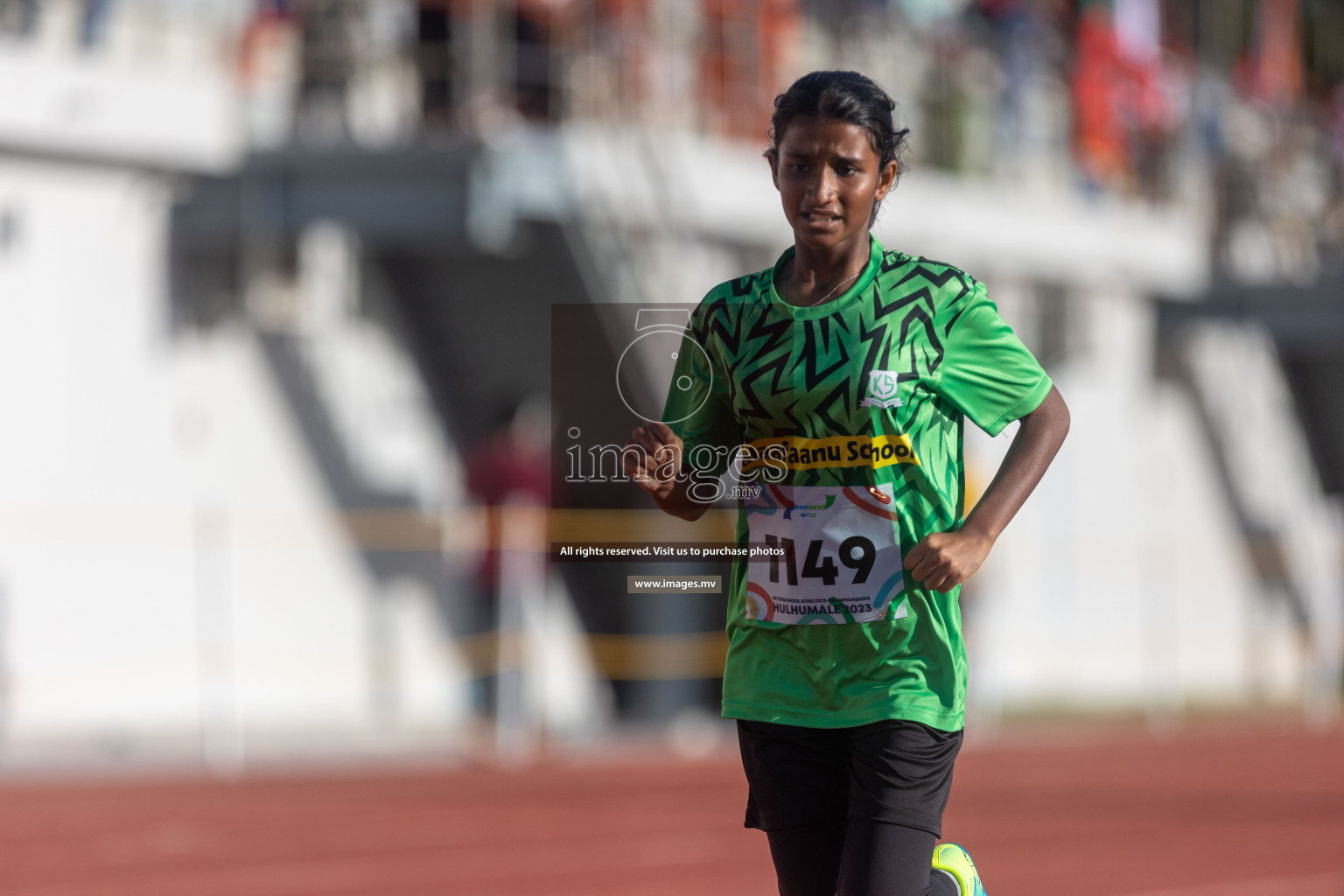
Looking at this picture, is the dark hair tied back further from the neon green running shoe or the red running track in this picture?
the red running track

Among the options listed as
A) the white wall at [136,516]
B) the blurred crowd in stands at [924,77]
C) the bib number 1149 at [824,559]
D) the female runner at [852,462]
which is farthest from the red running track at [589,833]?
the bib number 1149 at [824,559]

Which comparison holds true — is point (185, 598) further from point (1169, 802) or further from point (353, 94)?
point (1169, 802)

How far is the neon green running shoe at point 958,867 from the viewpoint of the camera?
3.74m

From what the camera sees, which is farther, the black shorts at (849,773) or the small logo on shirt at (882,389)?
the black shorts at (849,773)

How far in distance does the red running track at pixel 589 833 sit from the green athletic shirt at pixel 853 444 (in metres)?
4.97

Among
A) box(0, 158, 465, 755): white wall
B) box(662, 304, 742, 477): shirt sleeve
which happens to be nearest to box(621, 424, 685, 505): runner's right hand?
box(662, 304, 742, 477): shirt sleeve

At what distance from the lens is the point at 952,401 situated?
11.4 feet

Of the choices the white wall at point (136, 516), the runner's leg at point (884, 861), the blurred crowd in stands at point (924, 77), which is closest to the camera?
the runner's leg at point (884, 861)

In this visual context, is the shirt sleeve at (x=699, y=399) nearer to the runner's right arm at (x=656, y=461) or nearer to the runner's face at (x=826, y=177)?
the runner's right arm at (x=656, y=461)

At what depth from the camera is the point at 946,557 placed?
10.8ft

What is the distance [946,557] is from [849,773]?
516 millimetres

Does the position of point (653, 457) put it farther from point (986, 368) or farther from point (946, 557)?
point (986, 368)

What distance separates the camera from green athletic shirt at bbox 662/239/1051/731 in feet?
11.2

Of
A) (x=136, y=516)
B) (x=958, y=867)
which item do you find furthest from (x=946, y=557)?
(x=136, y=516)
